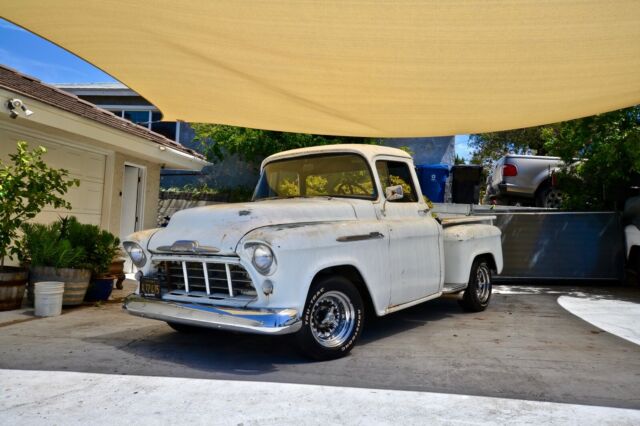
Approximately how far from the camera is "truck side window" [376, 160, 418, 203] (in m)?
5.32

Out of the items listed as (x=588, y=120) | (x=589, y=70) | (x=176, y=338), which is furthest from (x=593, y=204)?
(x=176, y=338)

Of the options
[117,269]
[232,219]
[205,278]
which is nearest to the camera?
[205,278]

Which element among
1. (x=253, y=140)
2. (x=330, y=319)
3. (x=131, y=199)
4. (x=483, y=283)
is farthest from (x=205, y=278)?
(x=253, y=140)

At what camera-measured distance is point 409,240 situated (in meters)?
5.09

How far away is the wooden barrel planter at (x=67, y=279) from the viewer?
6.13 m

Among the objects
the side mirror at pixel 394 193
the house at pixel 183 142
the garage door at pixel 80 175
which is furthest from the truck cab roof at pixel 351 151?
the house at pixel 183 142

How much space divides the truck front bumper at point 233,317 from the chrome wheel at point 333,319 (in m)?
0.44

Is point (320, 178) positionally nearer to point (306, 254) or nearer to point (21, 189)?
point (306, 254)

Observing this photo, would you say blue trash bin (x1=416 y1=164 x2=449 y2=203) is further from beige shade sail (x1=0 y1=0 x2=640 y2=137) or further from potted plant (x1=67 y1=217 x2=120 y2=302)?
potted plant (x1=67 y1=217 x2=120 y2=302)

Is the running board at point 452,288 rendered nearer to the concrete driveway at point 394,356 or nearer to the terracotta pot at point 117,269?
the concrete driveway at point 394,356

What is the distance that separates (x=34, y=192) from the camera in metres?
5.91

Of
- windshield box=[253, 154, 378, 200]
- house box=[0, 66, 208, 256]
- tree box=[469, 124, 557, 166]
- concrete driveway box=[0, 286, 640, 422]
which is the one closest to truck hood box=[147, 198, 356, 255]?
windshield box=[253, 154, 378, 200]

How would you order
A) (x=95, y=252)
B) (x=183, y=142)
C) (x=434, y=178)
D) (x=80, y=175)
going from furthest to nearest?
(x=183, y=142)
(x=434, y=178)
(x=80, y=175)
(x=95, y=252)

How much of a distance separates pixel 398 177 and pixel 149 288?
288 centimetres
